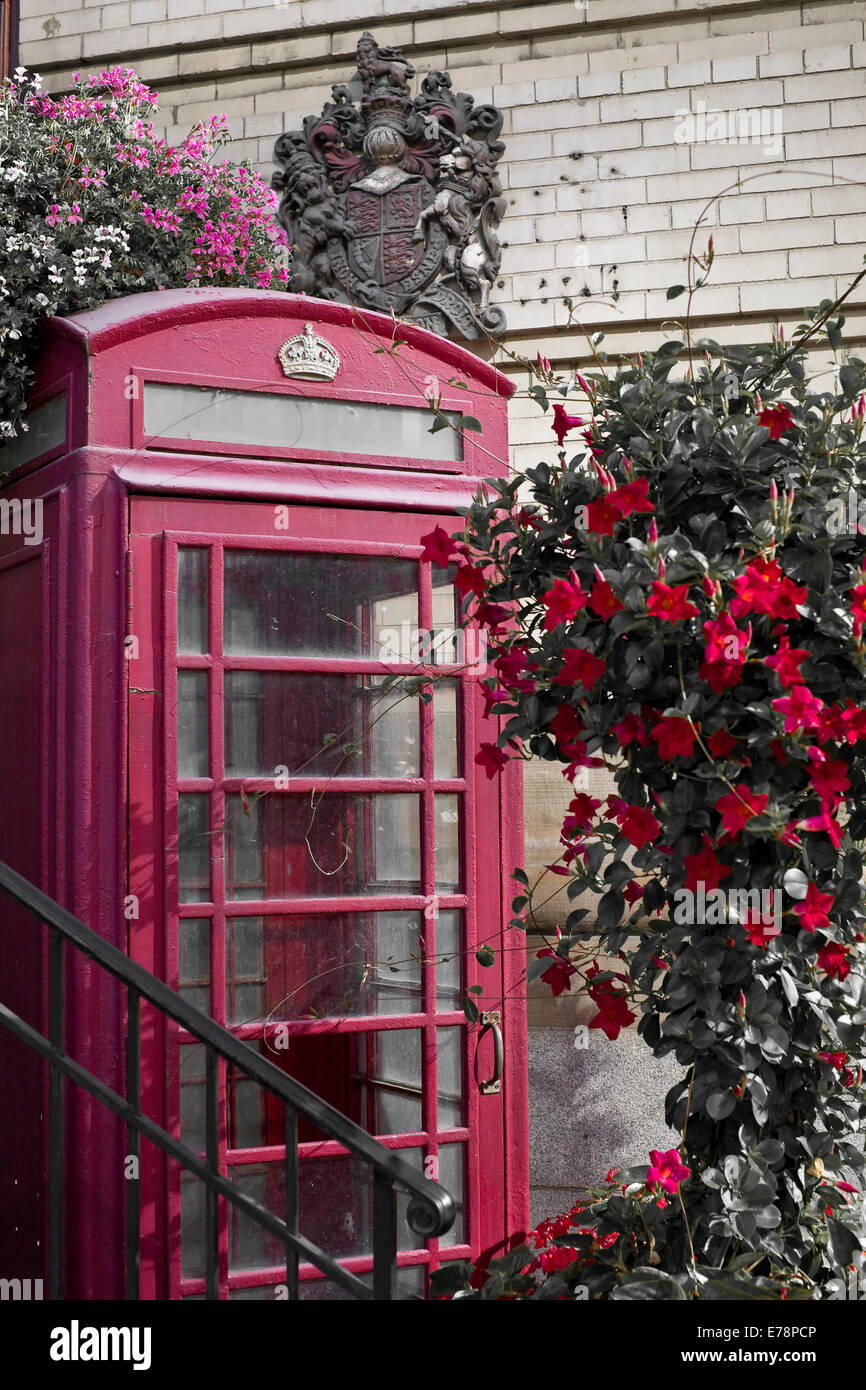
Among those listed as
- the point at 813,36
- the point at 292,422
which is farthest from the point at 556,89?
the point at 292,422

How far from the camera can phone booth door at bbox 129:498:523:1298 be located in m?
3.21

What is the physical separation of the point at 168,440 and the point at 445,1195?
204cm

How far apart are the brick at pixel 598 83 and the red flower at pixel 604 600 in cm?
366

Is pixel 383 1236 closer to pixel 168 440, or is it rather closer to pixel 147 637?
pixel 147 637

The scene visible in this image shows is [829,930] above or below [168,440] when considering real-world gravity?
below

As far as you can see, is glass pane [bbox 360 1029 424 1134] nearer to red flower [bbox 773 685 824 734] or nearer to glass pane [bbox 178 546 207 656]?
glass pane [bbox 178 546 207 656]

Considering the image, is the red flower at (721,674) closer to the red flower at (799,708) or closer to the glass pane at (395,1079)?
the red flower at (799,708)

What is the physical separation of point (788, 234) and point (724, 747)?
3.38 meters


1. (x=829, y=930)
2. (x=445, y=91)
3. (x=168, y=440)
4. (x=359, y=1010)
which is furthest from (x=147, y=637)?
(x=445, y=91)

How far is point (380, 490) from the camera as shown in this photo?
349cm

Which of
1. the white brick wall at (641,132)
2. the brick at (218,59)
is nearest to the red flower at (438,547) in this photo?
the white brick wall at (641,132)

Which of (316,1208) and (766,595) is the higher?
(766,595)

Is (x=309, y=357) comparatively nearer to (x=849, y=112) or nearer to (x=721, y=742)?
(x=721, y=742)

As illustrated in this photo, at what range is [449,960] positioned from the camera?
3529 millimetres
